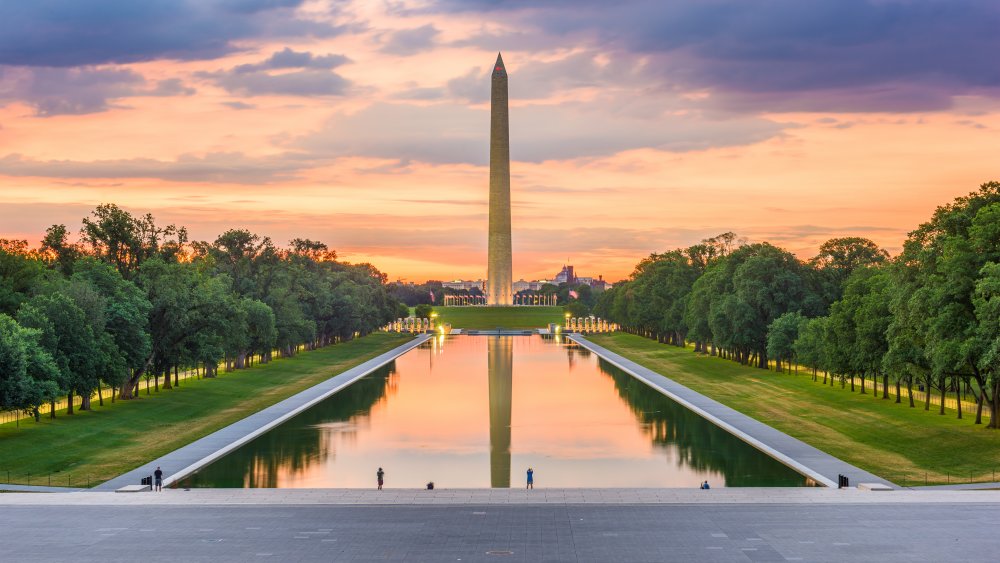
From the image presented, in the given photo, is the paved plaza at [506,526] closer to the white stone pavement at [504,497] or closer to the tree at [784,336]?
the white stone pavement at [504,497]

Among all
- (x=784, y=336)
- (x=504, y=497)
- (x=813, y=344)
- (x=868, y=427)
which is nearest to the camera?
(x=504, y=497)

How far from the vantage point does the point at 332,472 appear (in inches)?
1607

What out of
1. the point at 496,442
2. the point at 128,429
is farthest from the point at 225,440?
the point at 496,442

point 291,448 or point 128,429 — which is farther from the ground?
point 128,429

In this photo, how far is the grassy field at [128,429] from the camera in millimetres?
40906

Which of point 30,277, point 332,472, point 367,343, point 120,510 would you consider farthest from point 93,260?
point 367,343

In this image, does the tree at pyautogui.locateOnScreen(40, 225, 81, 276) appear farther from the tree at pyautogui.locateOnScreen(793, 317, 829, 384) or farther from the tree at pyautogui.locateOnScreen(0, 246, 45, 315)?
the tree at pyautogui.locateOnScreen(793, 317, 829, 384)

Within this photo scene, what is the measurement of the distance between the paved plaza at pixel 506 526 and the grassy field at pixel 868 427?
6722 mm

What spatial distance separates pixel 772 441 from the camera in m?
46.2

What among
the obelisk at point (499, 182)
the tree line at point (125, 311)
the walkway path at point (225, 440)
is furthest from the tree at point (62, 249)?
the obelisk at point (499, 182)

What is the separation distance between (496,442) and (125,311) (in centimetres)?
2450

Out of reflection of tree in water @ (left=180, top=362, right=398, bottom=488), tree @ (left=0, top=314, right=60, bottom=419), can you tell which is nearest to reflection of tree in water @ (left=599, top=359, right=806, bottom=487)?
reflection of tree in water @ (left=180, top=362, right=398, bottom=488)

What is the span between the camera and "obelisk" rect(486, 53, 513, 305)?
159m

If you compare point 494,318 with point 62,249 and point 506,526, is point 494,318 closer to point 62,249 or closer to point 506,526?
point 62,249
